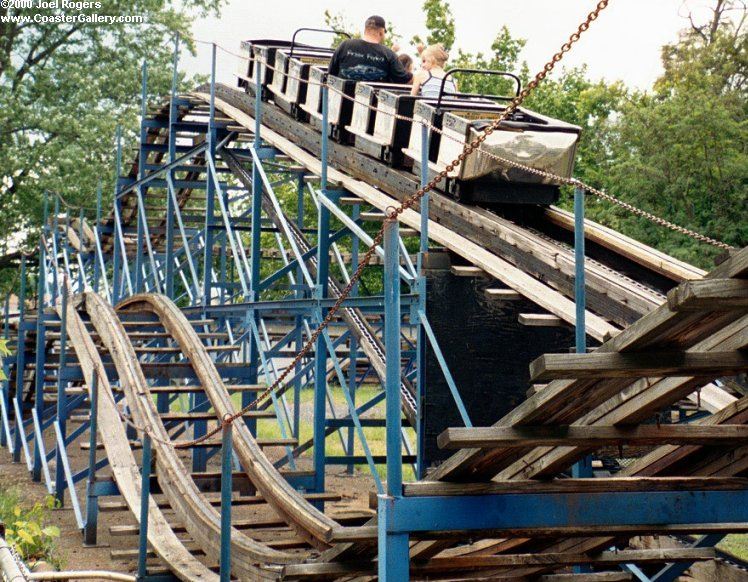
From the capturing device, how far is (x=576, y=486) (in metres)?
5.78

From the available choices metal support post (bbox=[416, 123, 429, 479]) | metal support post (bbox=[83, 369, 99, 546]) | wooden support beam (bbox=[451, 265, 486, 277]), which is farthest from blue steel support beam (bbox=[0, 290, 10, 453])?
wooden support beam (bbox=[451, 265, 486, 277])

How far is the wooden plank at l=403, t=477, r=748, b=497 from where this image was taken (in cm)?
565

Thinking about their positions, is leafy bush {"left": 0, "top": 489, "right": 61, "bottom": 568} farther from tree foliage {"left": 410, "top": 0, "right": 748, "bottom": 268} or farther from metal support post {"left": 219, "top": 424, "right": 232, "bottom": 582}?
tree foliage {"left": 410, "top": 0, "right": 748, "bottom": 268}

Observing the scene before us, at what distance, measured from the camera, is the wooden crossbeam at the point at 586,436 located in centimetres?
517

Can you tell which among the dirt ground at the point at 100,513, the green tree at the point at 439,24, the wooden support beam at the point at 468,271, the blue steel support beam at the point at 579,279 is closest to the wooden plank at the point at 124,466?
the dirt ground at the point at 100,513

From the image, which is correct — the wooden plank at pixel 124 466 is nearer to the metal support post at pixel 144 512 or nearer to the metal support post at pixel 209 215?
the metal support post at pixel 144 512

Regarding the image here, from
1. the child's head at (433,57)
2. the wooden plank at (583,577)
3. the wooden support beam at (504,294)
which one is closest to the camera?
the wooden plank at (583,577)

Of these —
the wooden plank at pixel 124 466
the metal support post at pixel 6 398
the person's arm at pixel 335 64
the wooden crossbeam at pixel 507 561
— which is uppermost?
the person's arm at pixel 335 64

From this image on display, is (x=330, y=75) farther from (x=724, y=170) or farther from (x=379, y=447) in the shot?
(x=724, y=170)

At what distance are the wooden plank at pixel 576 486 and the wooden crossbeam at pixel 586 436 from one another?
201mm

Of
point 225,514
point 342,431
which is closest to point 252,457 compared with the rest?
point 225,514

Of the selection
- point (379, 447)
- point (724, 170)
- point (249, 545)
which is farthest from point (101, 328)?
point (724, 170)

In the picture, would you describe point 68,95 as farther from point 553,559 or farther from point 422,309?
point 553,559

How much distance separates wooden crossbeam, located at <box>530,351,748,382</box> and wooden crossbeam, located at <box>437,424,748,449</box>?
0.43m
